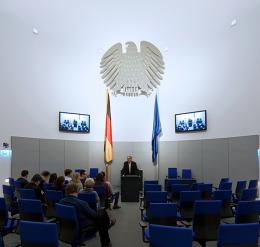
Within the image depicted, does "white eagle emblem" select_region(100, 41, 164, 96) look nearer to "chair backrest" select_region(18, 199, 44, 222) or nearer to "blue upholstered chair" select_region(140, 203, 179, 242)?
"chair backrest" select_region(18, 199, 44, 222)

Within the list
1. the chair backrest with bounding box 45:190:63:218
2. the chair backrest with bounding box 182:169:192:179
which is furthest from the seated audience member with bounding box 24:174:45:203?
the chair backrest with bounding box 182:169:192:179

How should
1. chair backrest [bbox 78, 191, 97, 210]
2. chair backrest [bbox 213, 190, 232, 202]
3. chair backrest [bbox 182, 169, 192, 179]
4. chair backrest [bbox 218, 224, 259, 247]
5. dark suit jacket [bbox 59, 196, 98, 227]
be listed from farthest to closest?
chair backrest [bbox 182, 169, 192, 179]
chair backrest [bbox 213, 190, 232, 202]
chair backrest [bbox 78, 191, 97, 210]
dark suit jacket [bbox 59, 196, 98, 227]
chair backrest [bbox 218, 224, 259, 247]

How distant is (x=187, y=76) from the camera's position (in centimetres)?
1158

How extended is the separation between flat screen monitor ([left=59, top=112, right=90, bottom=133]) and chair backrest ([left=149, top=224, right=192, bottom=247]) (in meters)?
8.76

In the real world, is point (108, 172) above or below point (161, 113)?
below

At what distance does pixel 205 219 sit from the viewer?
4.09 metres

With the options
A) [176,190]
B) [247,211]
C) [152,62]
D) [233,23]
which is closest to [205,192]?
[176,190]

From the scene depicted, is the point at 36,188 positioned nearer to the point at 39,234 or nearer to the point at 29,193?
the point at 29,193

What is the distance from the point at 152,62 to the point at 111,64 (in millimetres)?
1614

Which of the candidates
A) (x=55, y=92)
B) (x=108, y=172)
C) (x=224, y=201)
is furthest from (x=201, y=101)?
(x=224, y=201)

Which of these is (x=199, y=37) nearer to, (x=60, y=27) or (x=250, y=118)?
(x=250, y=118)

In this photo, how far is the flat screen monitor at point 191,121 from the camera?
10.8m

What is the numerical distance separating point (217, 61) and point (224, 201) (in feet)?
21.0

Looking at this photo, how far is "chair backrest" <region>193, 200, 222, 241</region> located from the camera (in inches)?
159
